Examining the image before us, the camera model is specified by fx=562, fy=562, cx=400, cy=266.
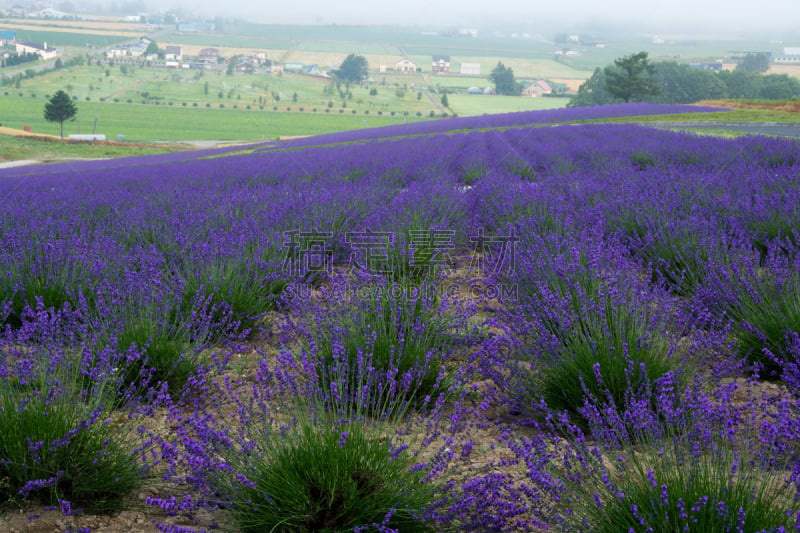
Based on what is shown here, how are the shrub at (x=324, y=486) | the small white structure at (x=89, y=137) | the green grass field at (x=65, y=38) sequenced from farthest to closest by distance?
the green grass field at (x=65, y=38) < the small white structure at (x=89, y=137) < the shrub at (x=324, y=486)

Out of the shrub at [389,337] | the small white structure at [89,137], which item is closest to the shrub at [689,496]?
the shrub at [389,337]

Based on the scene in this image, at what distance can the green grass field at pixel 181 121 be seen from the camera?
57.5 m

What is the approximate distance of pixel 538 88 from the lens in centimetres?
9850

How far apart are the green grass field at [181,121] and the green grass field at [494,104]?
Result: 813cm

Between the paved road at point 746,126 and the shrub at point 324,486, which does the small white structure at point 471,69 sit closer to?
the paved road at point 746,126

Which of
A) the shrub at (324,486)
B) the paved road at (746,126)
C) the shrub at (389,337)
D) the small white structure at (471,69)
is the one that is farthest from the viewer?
the small white structure at (471,69)

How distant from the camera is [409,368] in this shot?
8.04 feet

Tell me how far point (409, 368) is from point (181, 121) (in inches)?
2774

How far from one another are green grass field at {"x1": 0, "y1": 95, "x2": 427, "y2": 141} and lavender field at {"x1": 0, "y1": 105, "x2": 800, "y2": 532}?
51.8 meters

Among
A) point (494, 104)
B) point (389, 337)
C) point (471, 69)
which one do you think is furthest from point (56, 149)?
point (471, 69)

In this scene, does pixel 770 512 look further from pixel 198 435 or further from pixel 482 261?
pixel 482 261

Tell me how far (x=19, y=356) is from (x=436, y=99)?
96.9 metres

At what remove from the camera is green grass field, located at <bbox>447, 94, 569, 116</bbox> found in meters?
71.1

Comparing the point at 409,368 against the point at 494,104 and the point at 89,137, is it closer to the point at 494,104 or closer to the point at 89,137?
the point at 89,137
